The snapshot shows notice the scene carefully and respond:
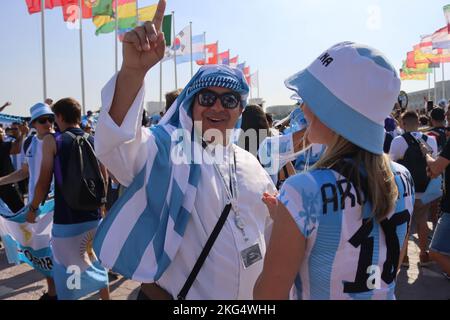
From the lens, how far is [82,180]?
346 centimetres

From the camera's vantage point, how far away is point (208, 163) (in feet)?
6.13

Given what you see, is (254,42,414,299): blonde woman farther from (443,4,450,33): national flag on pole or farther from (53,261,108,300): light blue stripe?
(443,4,450,33): national flag on pole

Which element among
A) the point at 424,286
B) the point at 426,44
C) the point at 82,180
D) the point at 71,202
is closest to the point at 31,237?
the point at 71,202

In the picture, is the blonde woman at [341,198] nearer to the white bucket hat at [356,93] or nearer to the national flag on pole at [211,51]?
the white bucket hat at [356,93]

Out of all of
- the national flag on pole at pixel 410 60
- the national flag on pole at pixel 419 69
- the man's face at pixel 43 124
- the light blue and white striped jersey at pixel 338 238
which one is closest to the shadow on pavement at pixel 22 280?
the man's face at pixel 43 124

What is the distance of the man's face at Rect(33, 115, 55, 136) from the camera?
13.4 ft

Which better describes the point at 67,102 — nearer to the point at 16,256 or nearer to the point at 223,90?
the point at 16,256

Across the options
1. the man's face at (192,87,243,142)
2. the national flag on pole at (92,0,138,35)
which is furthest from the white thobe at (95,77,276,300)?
the national flag on pole at (92,0,138,35)

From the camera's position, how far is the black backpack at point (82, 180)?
11.3ft

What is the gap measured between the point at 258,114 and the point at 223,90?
179 centimetres

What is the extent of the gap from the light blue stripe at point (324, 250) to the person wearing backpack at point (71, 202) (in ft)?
8.80

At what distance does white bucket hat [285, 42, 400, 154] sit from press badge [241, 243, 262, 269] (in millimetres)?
819
